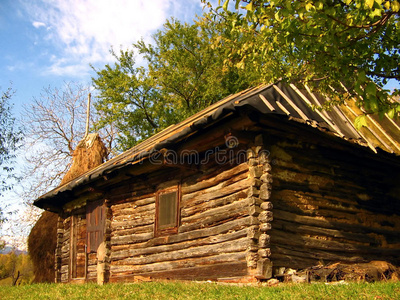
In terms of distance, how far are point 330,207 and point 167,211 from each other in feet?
12.3

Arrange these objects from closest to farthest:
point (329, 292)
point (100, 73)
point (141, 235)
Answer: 1. point (329, 292)
2. point (141, 235)
3. point (100, 73)

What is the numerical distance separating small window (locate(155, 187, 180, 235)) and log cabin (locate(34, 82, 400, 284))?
0.08 ft

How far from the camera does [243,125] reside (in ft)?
27.1

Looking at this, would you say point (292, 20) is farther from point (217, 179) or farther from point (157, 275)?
→ point (157, 275)

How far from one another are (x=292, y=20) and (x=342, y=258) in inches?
199

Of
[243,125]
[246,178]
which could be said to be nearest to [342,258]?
[246,178]

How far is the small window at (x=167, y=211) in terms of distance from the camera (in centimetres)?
1026

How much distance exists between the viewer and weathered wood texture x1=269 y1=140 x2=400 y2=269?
8430 millimetres

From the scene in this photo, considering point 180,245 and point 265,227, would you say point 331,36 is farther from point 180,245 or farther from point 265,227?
point 180,245

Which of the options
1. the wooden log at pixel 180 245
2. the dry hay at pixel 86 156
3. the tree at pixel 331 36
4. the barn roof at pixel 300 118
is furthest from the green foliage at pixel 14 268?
the tree at pixel 331 36

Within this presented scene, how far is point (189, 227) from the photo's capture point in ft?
32.0

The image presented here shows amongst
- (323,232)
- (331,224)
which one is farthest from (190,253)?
(331,224)

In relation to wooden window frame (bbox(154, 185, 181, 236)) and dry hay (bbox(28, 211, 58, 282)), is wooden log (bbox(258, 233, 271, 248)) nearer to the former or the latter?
wooden window frame (bbox(154, 185, 181, 236))

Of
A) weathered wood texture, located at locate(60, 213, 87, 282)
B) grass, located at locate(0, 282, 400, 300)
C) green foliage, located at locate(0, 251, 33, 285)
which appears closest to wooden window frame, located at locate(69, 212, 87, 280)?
weathered wood texture, located at locate(60, 213, 87, 282)
